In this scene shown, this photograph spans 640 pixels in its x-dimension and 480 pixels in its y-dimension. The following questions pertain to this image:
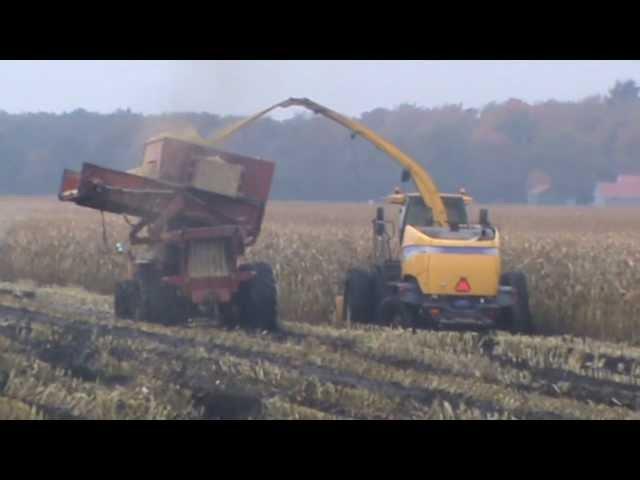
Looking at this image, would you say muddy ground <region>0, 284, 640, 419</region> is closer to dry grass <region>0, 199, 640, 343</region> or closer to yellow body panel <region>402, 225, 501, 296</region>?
yellow body panel <region>402, 225, 501, 296</region>

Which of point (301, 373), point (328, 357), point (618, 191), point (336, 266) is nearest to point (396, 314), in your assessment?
point (328, 357)

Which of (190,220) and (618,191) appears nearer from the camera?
(190,220)

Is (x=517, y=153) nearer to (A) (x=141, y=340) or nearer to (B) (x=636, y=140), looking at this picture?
(B) (x=636, y=140)

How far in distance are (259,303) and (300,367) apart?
3928 millimetres

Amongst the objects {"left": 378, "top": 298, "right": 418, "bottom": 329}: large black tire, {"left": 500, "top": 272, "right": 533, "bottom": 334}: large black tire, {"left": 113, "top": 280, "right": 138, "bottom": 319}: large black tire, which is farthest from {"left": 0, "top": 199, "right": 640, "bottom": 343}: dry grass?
{"left": 113, "top": 280, "right": 138, "bottom": 319}: large black tire

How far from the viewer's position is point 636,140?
4350 cm

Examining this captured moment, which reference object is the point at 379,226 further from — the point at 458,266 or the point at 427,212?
the point at 458,266

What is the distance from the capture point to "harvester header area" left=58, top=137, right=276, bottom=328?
1545cm

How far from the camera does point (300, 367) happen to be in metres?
11.6

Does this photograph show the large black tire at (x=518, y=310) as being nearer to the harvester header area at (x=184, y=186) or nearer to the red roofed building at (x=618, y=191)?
the harvester header area at (x=184, y=186)

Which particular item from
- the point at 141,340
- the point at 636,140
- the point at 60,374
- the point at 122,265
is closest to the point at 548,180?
the point at 636,140

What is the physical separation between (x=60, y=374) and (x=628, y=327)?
7705 millimetres

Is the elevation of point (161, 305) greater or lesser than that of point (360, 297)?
lesser

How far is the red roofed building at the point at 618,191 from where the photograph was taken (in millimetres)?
51969
